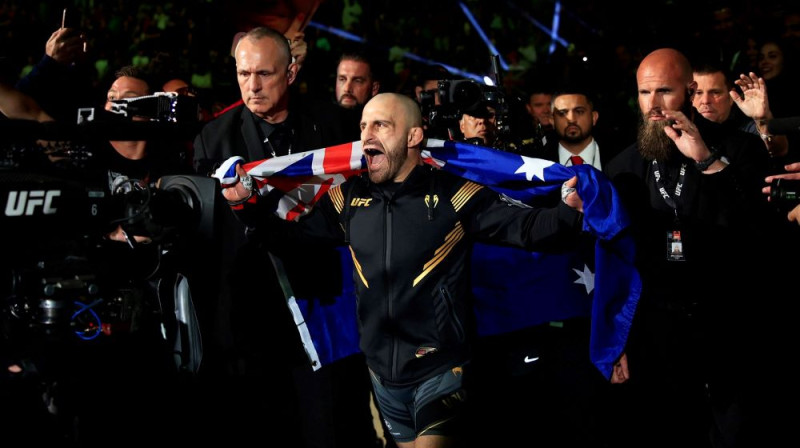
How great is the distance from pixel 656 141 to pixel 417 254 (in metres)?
1.42

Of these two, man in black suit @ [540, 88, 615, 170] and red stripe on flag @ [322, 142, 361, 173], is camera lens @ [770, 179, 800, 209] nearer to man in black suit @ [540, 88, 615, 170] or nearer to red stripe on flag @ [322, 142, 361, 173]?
man in black suit @ [540, 88, 615, 170]

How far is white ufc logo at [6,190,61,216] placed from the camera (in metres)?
2.98

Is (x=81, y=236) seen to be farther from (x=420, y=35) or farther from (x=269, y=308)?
(x=420, y=35)

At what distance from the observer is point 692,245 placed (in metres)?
4.05

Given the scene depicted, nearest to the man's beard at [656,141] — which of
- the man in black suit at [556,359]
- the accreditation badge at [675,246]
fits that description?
the accreditation badge at [675,246]

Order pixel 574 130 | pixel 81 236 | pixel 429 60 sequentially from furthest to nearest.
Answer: pixel 429 60 → pixel 574 130 → pixel 81 236

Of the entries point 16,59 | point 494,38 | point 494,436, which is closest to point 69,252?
point 494,436

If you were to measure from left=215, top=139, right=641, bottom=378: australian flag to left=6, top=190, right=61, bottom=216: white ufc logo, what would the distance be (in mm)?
764

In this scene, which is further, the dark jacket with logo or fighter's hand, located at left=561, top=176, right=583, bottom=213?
the dark jacket with logo

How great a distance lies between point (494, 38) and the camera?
9461 mm

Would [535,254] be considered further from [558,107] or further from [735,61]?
[735,61]

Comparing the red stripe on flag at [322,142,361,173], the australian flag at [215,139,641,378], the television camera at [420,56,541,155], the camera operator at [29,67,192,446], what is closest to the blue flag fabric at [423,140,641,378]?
the australian flag at [215,139,641,378]

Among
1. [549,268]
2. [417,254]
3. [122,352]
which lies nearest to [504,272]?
[549,268]

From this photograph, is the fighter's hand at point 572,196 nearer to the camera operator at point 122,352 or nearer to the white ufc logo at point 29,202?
the camera operator at point 122,352
